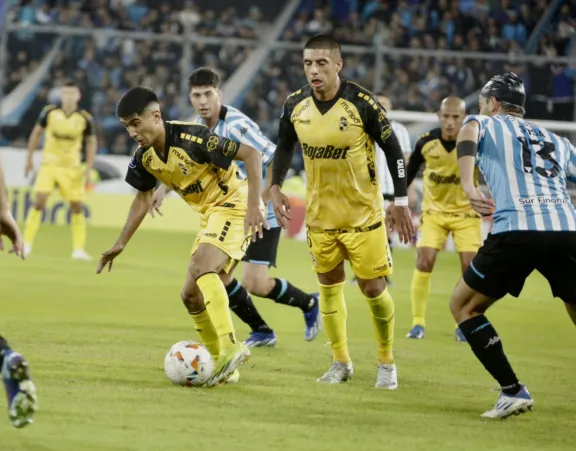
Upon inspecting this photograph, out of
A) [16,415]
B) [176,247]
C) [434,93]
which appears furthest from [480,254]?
[434,93]

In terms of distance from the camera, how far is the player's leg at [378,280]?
7805mm

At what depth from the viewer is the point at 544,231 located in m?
6.60

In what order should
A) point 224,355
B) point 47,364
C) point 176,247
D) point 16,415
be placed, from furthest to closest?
point 176,247, point 47,364, point 224,355, point 16,415

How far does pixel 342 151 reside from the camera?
7.67 metres

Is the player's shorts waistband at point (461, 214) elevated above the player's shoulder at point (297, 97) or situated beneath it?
situated beneath

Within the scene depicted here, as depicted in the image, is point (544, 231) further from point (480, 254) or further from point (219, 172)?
point (219, 172)

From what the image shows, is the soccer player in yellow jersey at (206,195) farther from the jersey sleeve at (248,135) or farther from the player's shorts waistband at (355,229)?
the jersey sleeve at (248,135)

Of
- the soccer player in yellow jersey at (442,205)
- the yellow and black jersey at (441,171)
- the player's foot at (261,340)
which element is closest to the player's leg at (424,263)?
the soccer player in yellow jersey at (442,205)

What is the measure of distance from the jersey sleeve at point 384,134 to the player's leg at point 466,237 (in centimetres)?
376

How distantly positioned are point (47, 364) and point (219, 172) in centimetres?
185

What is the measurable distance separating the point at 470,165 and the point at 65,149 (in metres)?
11.9

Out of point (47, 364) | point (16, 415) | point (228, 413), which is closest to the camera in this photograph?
point (16, 415)

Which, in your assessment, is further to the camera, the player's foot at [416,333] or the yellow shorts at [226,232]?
the player's foot at [416,333]

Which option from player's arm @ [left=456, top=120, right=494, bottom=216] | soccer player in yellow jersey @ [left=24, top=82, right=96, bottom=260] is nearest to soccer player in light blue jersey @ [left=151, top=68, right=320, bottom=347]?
player's arm @ [left=456, top=120, right=494, bottom=216]
